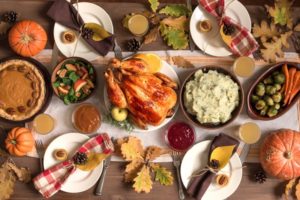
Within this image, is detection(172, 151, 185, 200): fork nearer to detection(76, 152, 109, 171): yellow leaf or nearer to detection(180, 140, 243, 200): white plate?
detection(180, 140, 243, 200): white plate

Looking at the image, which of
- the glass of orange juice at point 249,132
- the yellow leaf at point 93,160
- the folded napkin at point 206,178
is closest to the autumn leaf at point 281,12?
the glass of orange juice at point 249,132

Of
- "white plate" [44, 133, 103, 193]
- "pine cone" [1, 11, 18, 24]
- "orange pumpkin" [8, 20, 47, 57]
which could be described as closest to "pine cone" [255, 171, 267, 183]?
"white plate" [44, 133, 103, 193]

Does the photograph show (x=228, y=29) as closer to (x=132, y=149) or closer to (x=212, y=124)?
(x=212, y=124)

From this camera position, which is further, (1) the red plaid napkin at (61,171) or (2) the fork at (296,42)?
(2) the fork at (296,42)

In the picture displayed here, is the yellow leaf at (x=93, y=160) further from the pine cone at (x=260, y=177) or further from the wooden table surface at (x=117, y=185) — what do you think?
the pine cone at (x=260, y=177)

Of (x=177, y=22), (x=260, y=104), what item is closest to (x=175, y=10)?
(x=177, y=22)
